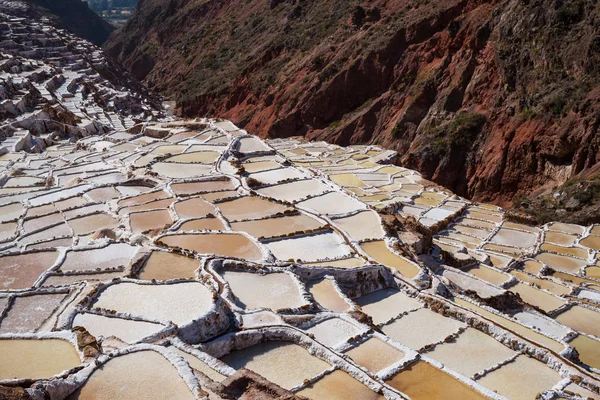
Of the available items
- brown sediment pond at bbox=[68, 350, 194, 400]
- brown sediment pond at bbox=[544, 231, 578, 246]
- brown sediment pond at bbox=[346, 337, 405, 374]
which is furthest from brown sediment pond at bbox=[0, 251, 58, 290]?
brown sediment pond at bbox=[544, 231, 578, 246]

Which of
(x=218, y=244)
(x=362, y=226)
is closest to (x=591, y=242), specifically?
(x=362, y=226)

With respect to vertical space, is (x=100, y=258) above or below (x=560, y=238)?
above

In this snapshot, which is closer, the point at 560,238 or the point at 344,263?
the point at 344,263

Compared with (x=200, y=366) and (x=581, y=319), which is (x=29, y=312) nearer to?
(x=200, y=366)

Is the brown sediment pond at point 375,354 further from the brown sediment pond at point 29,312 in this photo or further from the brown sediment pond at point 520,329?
the brown sediment pond at point 29,312

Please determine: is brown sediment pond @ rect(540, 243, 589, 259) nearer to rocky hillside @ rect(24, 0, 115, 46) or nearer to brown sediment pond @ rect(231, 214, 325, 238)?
brown sediment pond @ rect(231, 214, 325, 238)

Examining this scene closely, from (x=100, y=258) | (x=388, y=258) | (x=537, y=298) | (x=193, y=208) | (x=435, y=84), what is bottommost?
(x=537, y=298)
